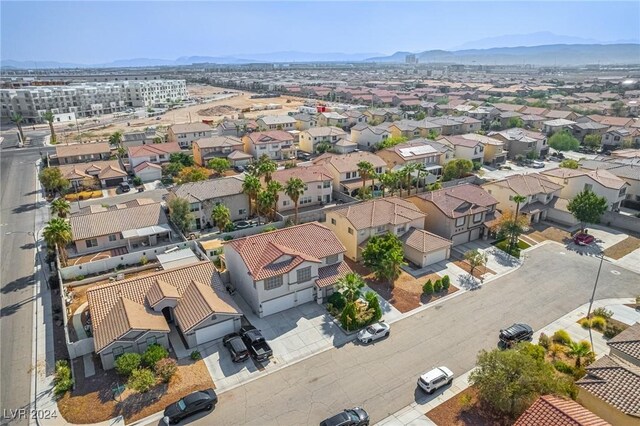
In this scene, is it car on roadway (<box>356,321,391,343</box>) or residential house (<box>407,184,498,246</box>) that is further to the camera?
residential house (<box>407,184,498,246</box>)

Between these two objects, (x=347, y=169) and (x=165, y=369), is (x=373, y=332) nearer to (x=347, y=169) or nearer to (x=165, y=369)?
(x=165, y=369)

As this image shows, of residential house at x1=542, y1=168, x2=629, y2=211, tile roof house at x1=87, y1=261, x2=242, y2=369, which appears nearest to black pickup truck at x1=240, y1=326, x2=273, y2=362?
tile roof house at x1=87, y1=261, x2=242, y2=369

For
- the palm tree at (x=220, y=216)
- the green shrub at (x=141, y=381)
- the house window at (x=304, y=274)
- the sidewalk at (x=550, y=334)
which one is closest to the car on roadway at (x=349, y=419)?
the sidewalk at (x=550, y=334)

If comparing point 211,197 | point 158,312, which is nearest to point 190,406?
point 158,312

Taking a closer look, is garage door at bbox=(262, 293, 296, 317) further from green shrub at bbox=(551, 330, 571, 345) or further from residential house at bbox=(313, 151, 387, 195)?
residential house at bbox=(313, 151, 387, 195)

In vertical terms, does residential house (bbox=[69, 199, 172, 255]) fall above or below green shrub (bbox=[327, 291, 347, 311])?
above

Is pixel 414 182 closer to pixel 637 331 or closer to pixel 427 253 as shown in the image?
pixel 427 253
